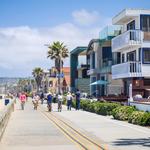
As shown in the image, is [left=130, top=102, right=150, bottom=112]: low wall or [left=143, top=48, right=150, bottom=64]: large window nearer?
[left=130, top=102, right=150, bottom=112]: low wall

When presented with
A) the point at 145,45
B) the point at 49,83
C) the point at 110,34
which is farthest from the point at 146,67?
the point at 49,83

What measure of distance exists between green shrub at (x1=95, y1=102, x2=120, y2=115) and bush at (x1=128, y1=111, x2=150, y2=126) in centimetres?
475

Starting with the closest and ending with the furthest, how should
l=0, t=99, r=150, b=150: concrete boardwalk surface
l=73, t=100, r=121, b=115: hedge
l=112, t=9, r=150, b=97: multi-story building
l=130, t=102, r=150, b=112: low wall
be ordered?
l=0, t=99, r=150, b=150: concrete boardwalk surface < l=130, t=102, r=150, b=112: low wall < l=73, t=100, r=121, b=115: hedge < l=112, t=9, r=150, b=97: multi-story building

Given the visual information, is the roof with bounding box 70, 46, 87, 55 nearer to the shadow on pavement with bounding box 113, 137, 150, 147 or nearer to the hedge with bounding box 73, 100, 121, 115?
the hedge with bounding box 73, 100, 121, 115

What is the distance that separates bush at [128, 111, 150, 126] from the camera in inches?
913

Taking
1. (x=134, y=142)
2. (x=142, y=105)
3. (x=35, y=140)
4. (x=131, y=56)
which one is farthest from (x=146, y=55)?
(x=134, y=142)

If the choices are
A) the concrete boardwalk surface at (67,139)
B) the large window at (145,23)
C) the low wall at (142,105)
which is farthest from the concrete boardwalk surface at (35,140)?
the large window at (145,23)

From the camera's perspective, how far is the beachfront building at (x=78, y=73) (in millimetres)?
80500

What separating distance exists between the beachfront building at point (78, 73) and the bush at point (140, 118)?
175ft

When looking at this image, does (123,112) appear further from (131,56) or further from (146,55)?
(131,56)

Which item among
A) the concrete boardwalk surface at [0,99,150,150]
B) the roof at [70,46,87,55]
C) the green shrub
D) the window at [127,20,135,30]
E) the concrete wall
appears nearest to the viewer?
the concrete boardwalk surface at [0,99,150,150]

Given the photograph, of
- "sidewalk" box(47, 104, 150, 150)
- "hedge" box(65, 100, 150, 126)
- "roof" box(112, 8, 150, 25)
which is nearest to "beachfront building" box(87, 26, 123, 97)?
"roof" box(112, 8, 150, 25)

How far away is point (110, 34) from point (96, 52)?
30.0 ft

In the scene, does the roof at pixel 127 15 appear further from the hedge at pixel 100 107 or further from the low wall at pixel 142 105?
the low wall at pixel 142 105
